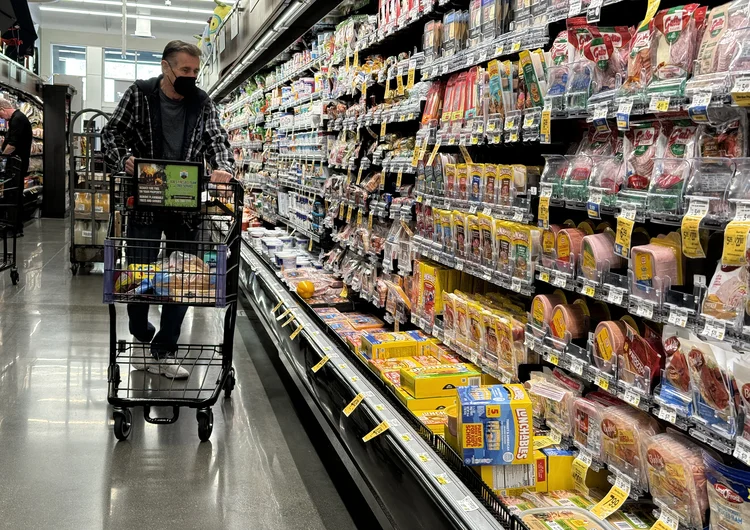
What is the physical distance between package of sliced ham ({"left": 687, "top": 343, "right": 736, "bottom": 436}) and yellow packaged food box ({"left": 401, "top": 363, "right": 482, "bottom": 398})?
1110 millimetres

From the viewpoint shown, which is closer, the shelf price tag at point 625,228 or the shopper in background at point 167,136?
the shelf price tag at point 625,228

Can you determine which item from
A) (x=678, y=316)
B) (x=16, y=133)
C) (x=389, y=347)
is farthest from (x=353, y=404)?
(x=16, y=133)

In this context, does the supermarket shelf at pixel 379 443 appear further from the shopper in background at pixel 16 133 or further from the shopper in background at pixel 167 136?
the shopper in background at pixel 16 133

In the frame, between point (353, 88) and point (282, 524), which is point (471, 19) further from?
point (282, 524)

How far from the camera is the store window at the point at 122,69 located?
85.7 feet

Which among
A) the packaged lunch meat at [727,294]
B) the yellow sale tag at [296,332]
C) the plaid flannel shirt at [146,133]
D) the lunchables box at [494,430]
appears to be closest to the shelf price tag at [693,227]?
the packaged lunch meat at [727,294]

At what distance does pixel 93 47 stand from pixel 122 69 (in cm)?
142

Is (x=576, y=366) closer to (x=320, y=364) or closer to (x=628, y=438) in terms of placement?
(x=628, y=438)

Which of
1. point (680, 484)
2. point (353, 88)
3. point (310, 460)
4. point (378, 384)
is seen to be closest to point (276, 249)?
point (353, 88)

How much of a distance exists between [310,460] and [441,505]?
1.54m

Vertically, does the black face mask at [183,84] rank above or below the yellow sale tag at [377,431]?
above

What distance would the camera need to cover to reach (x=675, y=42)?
1.81 m

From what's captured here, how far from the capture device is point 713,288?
167 centimetres

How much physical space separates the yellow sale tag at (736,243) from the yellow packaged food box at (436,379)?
4.27 feet
